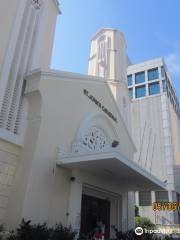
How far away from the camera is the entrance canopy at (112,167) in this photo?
10.0 meters

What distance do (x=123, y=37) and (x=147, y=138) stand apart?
20734 mm

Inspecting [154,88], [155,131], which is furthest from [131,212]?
[154,88]

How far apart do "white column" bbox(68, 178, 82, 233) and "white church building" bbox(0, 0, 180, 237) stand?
4 cm

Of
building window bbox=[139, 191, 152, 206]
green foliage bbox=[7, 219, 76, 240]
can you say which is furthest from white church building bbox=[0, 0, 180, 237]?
building window bbox=[139, 191, 152, 206]

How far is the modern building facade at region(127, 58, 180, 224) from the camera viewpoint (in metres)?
35.4

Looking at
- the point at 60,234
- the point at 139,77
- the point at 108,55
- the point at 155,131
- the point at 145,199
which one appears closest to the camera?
the point at 60,234

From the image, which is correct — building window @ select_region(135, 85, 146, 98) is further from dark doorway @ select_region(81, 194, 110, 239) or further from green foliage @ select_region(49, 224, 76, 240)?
green foliage @ select_region(49, 224, 76, 240)

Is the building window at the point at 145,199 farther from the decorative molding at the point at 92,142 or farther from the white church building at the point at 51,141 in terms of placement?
the decorative molding at the point at 92,142

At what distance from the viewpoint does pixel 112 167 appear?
36.3ft

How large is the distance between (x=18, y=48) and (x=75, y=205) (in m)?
7.22

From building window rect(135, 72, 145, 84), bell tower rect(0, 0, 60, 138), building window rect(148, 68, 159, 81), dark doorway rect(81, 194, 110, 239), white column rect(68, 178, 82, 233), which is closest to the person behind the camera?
bell tower rect(0, 0, 60, 138)

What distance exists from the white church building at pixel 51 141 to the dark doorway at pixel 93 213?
4 centimetres

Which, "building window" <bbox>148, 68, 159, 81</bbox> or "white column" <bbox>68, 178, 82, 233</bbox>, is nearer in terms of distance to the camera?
"white column" <bbox>68, 178, 82, 233</bbox>

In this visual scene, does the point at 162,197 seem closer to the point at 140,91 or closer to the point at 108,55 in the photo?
the point at 140,91
